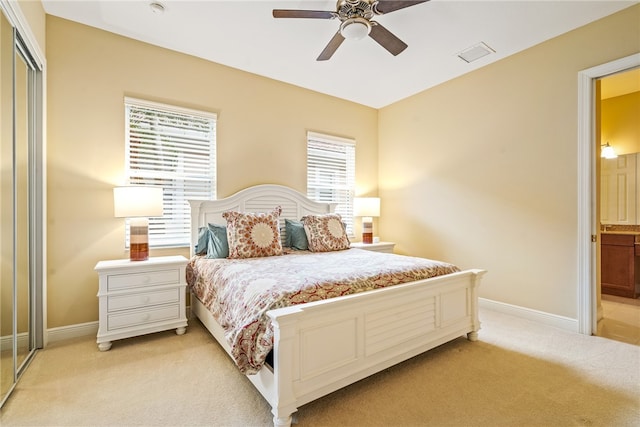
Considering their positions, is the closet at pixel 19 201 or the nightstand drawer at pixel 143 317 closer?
the closet at pixel 19 201

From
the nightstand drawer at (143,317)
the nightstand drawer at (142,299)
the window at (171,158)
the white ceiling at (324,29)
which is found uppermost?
the white ceiling at (324,29)

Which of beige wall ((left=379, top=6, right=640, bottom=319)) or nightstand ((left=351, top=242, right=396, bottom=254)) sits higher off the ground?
beige wall ((left=379, top=6, right=640, bottom=319))

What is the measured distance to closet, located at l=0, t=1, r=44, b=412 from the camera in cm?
189

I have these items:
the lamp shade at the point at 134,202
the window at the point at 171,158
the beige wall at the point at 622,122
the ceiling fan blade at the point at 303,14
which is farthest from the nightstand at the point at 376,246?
the beige wall at the point at 622,122

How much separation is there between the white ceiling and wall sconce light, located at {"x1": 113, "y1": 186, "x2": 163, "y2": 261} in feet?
5.15

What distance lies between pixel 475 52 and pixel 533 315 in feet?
9.41

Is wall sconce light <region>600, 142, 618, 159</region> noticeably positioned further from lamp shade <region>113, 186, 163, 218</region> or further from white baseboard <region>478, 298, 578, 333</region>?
lamp shade <region>113, 186, 163, 218</region>

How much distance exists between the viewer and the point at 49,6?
2.62 meters

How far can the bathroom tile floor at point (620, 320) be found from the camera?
2.77 metres

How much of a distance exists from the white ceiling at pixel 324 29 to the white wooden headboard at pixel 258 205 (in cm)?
150

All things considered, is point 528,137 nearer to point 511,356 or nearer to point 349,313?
point 511,356

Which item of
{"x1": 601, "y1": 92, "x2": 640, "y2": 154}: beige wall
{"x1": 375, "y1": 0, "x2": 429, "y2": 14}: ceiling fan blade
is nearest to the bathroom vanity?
{"x1": 601, "y1": 92, "x2": 640, "y2": 154}: beige wall

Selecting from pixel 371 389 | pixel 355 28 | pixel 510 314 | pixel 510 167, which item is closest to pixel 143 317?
pixel 371 389

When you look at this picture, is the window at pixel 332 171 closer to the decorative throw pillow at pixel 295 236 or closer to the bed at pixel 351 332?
the decorative throw pillow at pixel 295 236
